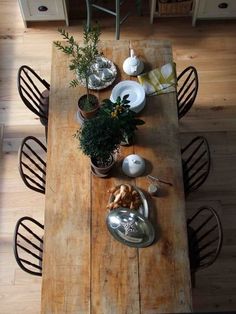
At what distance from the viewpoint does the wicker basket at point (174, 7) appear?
3.58 meters

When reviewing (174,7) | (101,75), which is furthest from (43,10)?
(101,75)

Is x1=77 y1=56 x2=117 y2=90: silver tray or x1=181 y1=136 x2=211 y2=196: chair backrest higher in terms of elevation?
x1=77 y1=56 x2=117 y2=90: silver tray

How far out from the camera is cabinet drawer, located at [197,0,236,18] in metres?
3.57

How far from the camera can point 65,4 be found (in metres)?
3.58

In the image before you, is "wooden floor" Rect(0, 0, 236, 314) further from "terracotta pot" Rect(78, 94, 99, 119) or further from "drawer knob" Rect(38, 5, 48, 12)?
"terracotta pot" Rect(78, 94, 99, 119)

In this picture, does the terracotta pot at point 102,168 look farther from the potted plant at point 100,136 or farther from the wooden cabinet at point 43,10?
the wooden cabinet at point 43,10

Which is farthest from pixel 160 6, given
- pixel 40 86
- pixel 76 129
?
pixel 76 129

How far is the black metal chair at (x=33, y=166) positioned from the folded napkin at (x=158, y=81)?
2.54ft

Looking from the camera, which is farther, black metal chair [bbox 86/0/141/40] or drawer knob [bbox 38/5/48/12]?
drawer knob [bbox 38/5/48/12]

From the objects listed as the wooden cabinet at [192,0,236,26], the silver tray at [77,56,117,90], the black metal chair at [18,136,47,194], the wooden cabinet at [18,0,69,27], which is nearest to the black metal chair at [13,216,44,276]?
the black metal chair at [18,136,47,194]

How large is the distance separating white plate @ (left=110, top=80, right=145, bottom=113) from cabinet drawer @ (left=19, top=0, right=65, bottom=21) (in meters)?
1.41

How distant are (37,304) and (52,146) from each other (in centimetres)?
111

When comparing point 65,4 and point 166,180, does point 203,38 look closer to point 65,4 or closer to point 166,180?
point 65,4

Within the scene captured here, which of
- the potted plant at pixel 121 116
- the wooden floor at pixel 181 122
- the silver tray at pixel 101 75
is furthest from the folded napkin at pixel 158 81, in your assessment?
the wooden floor at pixel 181 122
